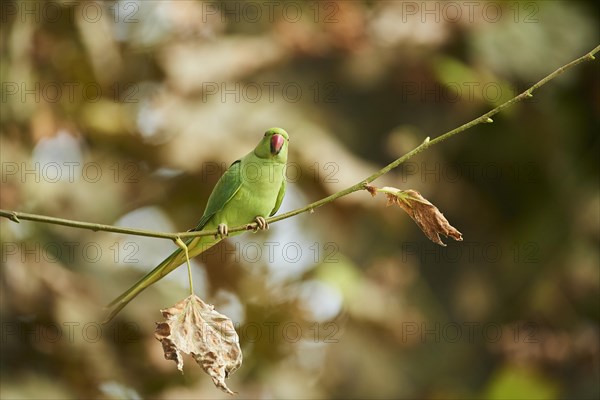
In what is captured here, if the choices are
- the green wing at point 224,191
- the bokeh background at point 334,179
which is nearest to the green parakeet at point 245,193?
the green wing at point 224,191

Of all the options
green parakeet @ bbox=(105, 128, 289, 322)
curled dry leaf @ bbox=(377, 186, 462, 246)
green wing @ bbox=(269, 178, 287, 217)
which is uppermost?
green wing @ bbox=(269, 178, 287, 217)

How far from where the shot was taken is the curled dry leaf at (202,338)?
3.81 feet

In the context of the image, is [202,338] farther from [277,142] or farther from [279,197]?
[279,197]

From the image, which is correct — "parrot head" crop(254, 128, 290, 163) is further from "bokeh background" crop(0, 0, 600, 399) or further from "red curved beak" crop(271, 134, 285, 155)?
"bokeh background" crop(0, 0, 600, 399)

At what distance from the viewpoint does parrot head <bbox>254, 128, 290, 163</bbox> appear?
1353 mm

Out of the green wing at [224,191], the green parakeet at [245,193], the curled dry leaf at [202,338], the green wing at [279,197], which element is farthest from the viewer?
the green wing at [279,197]

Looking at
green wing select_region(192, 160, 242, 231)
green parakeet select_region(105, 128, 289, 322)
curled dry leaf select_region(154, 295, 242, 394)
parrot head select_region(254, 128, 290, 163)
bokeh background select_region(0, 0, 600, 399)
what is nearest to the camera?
curled dry leaf select_region(154, 295, 242, 394)

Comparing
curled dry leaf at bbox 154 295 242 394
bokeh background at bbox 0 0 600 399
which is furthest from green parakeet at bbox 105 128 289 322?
bokeh background at bbox 0 0 600 399

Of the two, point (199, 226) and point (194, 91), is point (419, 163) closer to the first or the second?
point (194, 91)

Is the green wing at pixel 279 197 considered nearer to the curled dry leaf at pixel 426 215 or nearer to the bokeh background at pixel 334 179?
the curled dry leaf at pixel 426 215

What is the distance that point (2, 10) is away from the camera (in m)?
3.88

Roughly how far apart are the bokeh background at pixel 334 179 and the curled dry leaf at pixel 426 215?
2.65 meters

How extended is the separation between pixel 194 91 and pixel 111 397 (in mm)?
1999

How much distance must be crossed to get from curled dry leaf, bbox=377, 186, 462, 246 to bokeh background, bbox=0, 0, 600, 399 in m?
2.65
